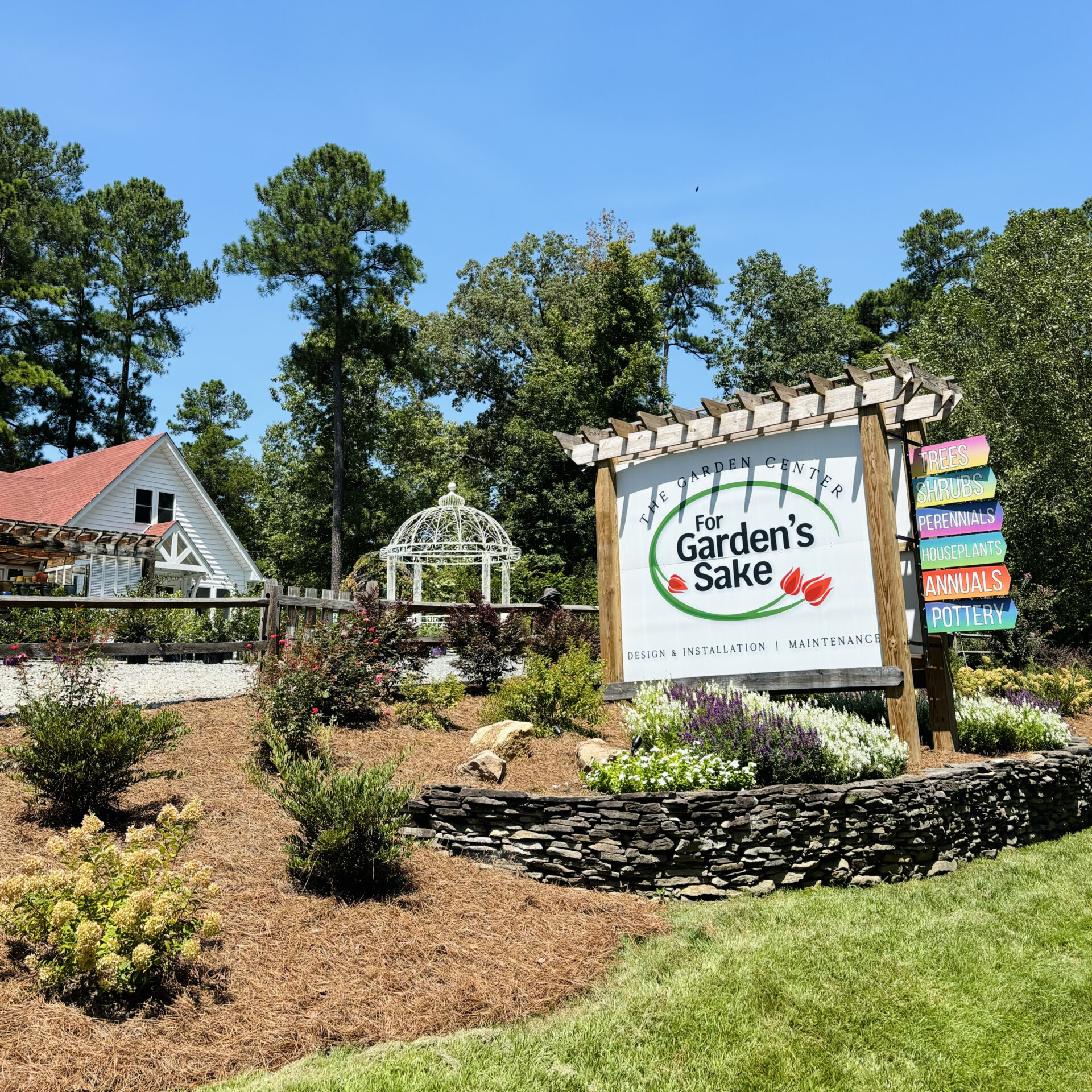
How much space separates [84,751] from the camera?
5.90m

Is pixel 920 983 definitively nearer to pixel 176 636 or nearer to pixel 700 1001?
pixel 700 1001

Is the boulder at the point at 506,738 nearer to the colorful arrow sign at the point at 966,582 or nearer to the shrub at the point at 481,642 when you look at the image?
the shrub at the point at 481,642

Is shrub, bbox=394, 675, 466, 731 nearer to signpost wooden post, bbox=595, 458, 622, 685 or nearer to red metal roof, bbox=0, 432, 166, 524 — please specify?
signpost wooden post, bbox=595, 458, 622, 685

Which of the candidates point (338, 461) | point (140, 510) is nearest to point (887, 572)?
point (140, 510)

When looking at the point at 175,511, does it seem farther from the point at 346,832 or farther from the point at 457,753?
the point at 346,832

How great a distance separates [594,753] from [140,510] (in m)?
22.8

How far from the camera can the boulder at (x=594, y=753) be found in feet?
22.8

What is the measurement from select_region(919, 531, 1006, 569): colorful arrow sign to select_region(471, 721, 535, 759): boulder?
13.0 feet

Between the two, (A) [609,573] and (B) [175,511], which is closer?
(A) [609,573]

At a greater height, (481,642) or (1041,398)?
(1041,398)

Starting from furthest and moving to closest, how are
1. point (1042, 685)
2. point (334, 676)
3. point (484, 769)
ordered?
point (1042, 685)
point (334, 676)
point (484, 769)

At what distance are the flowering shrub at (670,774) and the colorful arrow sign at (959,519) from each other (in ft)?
10.1

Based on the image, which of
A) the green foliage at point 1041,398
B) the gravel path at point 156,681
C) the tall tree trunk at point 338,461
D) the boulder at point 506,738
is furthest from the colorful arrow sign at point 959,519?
the tall tree trunk at point 338,461

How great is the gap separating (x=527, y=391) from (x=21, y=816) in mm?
29807
